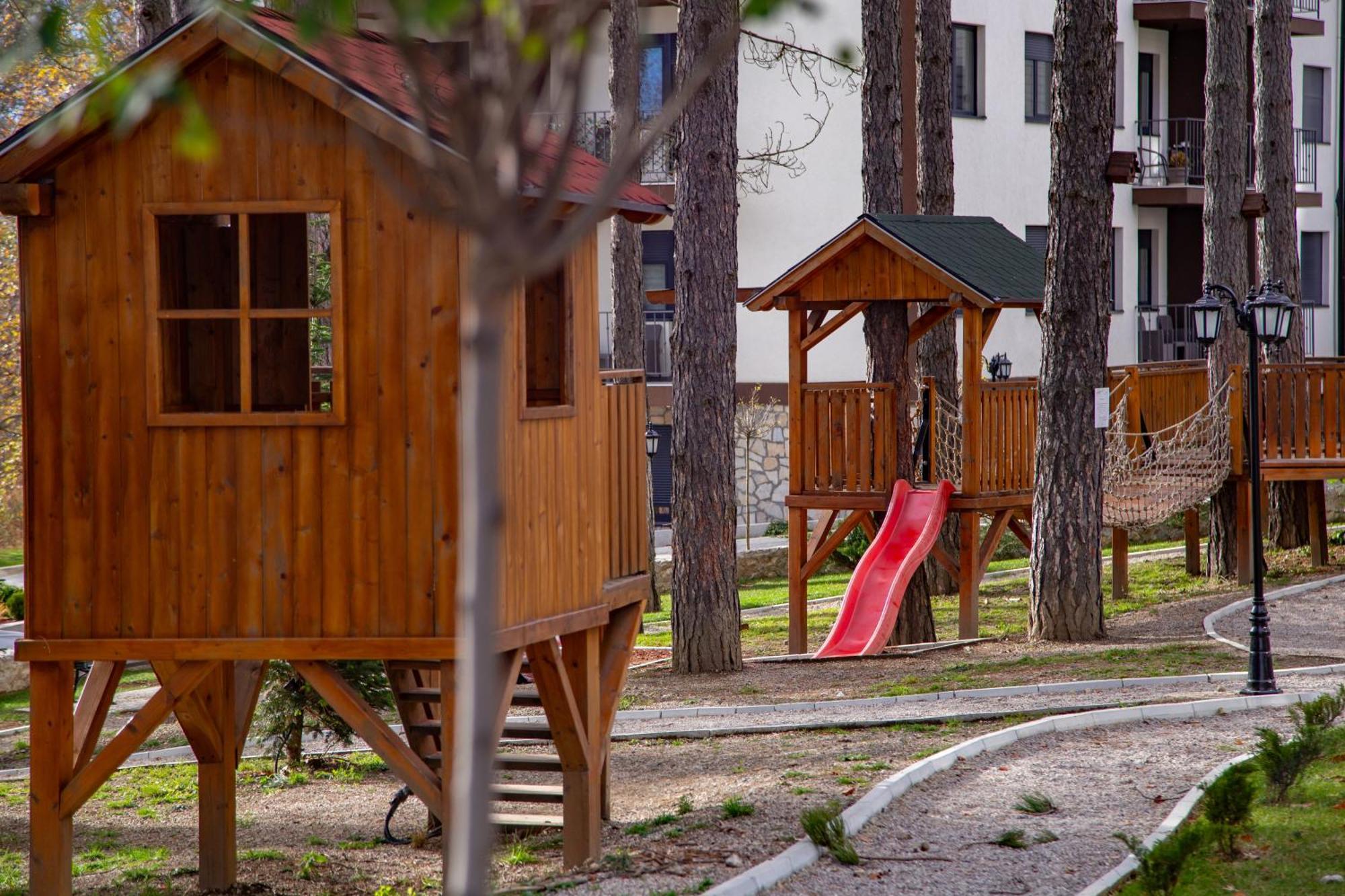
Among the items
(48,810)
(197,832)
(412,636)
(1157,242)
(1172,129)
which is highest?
(1172,129)

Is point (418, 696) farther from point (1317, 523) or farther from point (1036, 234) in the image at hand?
point (1036, 234)

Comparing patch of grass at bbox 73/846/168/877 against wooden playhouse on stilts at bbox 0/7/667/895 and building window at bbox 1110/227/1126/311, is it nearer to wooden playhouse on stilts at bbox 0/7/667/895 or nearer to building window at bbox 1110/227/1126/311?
wooden playhouse on stilts at bbox 0/7/667/895

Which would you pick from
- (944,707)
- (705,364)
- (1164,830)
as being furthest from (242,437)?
(705,364)

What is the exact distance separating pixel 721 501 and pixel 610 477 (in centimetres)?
574

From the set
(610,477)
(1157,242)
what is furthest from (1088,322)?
(1157,242)

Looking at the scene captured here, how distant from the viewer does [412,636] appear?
24.8ft

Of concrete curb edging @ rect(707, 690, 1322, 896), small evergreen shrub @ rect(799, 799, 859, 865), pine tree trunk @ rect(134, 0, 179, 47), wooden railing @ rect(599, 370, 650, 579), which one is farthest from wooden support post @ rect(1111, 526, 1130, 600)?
small evergreen shrub @ rect(799, 799, 859, 865)

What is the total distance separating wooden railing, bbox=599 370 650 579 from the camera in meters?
9.51

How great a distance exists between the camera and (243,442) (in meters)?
7.65

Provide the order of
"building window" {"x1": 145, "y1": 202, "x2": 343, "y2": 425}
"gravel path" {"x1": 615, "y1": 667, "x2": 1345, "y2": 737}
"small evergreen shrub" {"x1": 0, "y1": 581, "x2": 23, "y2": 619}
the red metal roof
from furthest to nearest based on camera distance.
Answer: "small evergreen shrub" {"x1": 0, "y1": 581, "x2": 23, "y2": 619} < "gravel path" {"x1": 615, "y1": 667, "x2": 1345, "y2": 737} < "building window" {"x1": 145, "y1": 202, "x2": 343, "y2": 425} < the red metal roof

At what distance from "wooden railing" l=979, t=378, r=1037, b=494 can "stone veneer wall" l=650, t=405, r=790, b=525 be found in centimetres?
1226

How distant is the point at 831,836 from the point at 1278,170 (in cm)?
1688

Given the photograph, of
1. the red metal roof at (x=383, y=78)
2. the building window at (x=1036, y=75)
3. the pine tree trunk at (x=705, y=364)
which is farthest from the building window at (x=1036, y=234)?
the red metal roof at (x=383, y=78)

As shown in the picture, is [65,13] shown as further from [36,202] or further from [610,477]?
[610,477]
